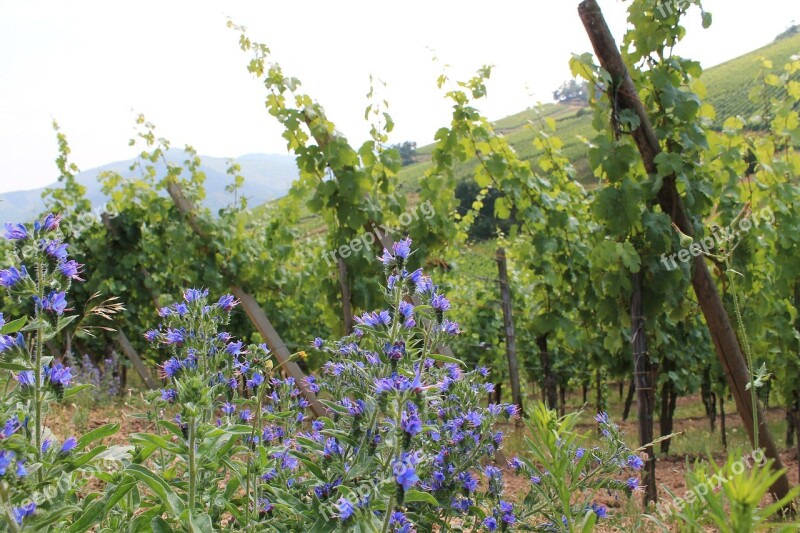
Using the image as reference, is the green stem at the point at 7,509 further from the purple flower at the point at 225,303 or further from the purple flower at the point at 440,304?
the purple flower at the point at 440,304

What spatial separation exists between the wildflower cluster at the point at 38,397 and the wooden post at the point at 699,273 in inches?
117

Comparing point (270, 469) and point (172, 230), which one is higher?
point (172, 230)

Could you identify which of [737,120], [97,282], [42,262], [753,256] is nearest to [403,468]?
[42,262]

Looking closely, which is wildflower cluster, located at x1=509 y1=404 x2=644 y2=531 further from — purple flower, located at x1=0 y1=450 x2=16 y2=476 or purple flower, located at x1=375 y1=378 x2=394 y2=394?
purple flower, located at x1=0 y1=450 x2=16 y2=476

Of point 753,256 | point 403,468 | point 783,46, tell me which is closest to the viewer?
point 403,468

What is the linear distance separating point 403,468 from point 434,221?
164 inches

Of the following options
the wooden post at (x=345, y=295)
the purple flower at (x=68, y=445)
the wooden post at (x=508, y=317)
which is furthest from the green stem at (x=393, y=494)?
the wooden post at (x=508, y=317)

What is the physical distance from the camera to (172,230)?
6.54 m

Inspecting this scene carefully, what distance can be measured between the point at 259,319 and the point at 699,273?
12.1ft

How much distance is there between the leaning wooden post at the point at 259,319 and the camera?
530 centimetres

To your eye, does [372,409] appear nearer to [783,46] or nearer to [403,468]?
[403,468]

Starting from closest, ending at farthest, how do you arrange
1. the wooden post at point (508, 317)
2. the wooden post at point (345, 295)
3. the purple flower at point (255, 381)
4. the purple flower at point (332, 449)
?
the purple flower at point (332, 449) → the purple flower at point (255, 381) → the wooden post at point (345, 295) → the wooden post at point (508, 317)

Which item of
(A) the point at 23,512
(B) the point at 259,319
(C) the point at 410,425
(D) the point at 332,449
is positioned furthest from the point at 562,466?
(B) the point at 259,319

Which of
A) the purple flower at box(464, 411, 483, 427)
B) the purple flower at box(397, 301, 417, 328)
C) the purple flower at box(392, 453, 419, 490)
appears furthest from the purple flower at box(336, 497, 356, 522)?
the purple flower at box(464, 411, 483, 427)
